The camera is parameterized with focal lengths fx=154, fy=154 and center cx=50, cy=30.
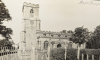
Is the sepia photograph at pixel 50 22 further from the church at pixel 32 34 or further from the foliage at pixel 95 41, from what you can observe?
the church at pixel 32 34

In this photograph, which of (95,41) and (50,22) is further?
(95,41)

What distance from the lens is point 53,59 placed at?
17.0 feet

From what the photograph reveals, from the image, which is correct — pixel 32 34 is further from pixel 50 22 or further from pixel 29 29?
pixel 50 22

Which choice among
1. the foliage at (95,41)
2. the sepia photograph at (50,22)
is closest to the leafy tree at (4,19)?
the sepia photograph at (50,22)

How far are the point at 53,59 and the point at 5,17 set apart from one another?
2.07m

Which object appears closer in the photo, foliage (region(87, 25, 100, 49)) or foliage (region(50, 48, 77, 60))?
foliage (region(50, 48, 77, 60))

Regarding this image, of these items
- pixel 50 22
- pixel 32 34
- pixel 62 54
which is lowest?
pixel 62 54

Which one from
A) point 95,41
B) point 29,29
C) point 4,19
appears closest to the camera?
point 4,19

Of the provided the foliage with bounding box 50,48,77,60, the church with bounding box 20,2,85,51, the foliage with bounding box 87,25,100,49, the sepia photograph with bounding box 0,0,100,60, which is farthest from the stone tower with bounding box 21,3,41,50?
the foliage with bounding box 87,25,100,49

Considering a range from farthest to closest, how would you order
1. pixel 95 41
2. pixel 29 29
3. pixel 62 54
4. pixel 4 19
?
pixel 29 29, pixel 95 41, pixel 62 54, pixel 4 19

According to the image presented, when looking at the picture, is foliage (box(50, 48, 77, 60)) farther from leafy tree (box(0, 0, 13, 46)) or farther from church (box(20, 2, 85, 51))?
leafy tree (box(0, 0, 13, 46))

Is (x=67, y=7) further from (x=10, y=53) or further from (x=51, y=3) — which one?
(x=10, y=53)

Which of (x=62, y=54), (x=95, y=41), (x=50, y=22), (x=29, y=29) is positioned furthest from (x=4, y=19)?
(x=95, y=41)

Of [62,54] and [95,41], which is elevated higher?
[95,41]
